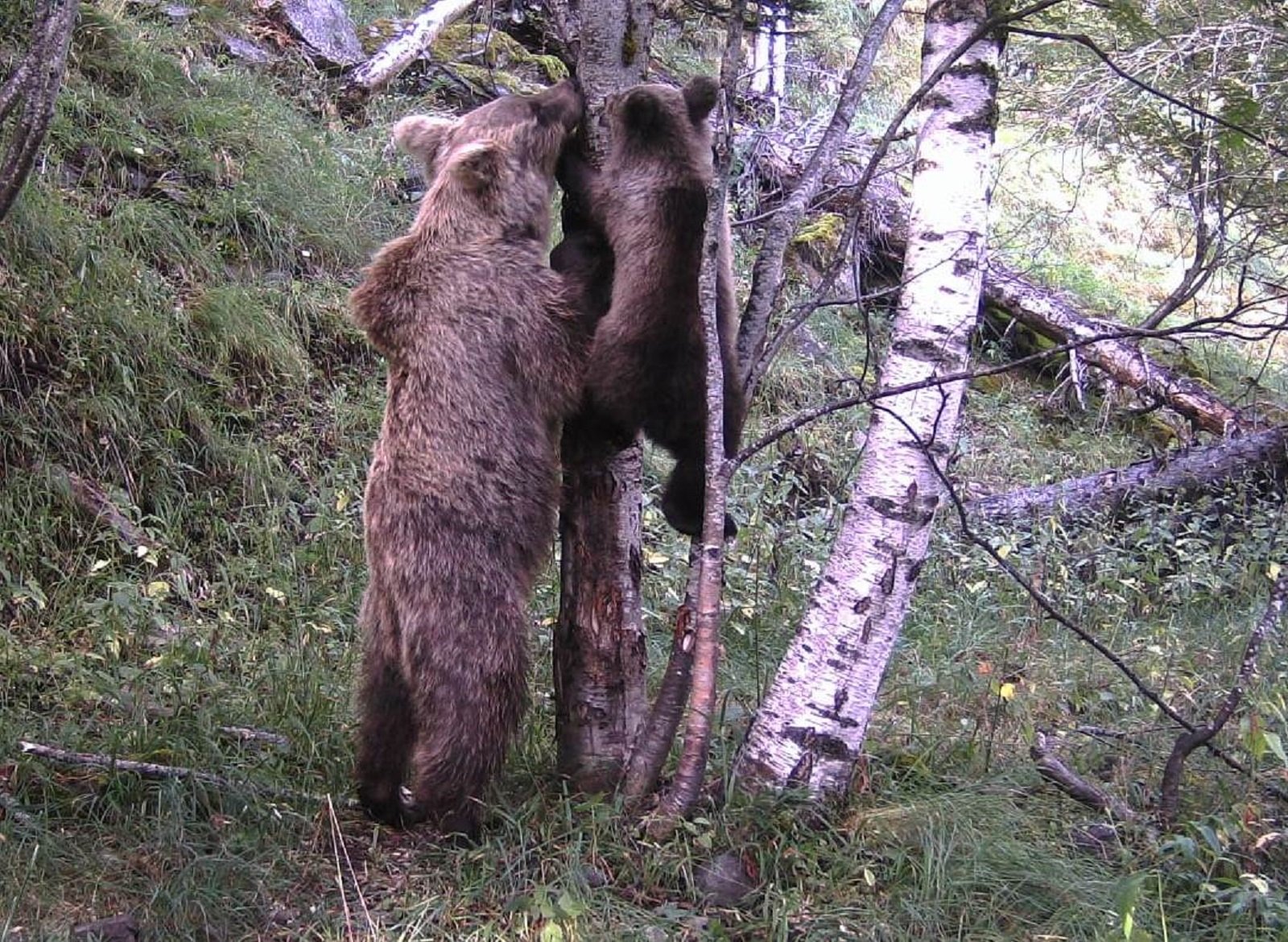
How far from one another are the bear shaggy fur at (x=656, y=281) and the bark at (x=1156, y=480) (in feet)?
12.5

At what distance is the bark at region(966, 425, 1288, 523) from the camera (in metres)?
7.00

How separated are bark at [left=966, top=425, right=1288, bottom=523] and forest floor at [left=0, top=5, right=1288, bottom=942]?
198 mm

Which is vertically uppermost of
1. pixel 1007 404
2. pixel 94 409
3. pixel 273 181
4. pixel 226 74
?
pixel 226 74

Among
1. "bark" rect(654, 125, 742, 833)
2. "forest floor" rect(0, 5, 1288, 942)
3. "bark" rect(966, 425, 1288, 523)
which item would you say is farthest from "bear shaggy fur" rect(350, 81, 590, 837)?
"bark" rect(966, 425, 1288, 523)

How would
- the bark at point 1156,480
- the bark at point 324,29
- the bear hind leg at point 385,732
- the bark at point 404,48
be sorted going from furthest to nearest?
the bark at point 324,29
the bark at point 404,48
the bark at point 1156,480
the bear hind leg at point 385,732

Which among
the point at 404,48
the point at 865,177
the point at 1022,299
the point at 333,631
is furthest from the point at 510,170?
the point at 1022,299

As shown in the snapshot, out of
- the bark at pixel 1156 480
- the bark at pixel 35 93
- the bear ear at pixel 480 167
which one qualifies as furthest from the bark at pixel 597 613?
the bark at pixel 1156 480

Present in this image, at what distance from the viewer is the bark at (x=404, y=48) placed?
895 cm

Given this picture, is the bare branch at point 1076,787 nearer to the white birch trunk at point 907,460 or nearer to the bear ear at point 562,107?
the white birch trunk at point 907,460

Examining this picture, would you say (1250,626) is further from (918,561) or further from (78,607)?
(78,607)

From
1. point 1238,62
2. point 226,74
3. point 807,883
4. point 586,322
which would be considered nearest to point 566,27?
point 586,322

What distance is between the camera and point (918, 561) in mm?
3432

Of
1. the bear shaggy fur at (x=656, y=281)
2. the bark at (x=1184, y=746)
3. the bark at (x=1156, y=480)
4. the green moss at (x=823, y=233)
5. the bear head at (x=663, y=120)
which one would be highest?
the bear head at (x=663, y=120)

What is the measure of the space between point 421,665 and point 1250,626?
3.86 meters
